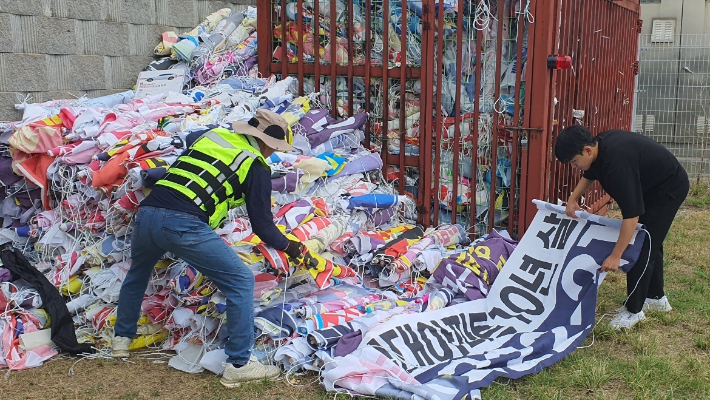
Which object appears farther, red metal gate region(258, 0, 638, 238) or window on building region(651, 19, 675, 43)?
window on building region(651, 19, 675, 43)

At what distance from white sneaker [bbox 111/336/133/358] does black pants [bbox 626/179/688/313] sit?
355 cm

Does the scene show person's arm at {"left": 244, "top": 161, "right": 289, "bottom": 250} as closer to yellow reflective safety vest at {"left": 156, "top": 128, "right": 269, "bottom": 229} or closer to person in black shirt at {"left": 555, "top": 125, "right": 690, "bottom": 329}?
yellow reflective safety vest at {"left": 156, "top": 128, "right": 269, "bottom": 229}

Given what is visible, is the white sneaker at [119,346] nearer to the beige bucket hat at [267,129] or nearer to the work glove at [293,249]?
the work glove at [293,249]

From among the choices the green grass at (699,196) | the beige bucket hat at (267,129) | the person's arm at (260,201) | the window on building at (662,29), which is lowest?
the green grass at (699,196)

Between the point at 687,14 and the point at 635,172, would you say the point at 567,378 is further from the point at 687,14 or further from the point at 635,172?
the point at 687,14

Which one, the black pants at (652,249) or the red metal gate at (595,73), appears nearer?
the black pants at (652,249)

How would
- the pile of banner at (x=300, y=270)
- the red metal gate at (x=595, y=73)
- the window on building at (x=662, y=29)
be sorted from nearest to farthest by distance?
the pile of banner at (x=300, y=270) → the red metal gate at (x=595, y=73) → the window on building at (x=662, y=29)

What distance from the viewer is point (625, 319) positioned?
5.21 meters

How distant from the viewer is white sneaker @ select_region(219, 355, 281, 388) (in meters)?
4.42

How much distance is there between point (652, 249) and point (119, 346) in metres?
3.78

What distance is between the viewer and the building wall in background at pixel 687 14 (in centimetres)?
1241

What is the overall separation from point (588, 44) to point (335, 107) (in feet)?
8.65

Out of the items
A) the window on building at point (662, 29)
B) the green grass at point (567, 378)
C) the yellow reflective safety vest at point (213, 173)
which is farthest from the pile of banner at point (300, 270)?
the window on building at point (662, 29)

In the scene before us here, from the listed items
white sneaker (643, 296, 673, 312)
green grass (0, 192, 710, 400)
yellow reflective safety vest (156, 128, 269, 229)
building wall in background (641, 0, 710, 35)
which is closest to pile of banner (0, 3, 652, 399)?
green grass (0, 192, 710, 400)
